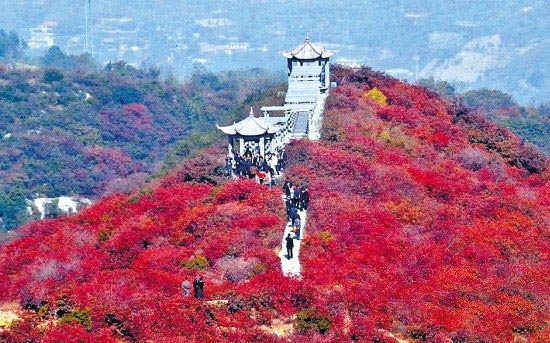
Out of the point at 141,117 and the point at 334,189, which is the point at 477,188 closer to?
the point at 334,189

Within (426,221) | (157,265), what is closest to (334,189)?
(426,221)

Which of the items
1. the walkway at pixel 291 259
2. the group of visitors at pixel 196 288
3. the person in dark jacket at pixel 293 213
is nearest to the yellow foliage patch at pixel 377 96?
the walkway at pixel 291 259

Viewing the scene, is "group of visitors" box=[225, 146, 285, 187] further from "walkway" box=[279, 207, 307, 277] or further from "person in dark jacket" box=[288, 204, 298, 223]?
"person in dark jacket" box=[288, 204, 298, 223]

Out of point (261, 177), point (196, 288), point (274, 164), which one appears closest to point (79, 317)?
point (196, 288)

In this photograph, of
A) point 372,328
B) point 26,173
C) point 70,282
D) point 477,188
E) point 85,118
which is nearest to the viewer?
point 372,328

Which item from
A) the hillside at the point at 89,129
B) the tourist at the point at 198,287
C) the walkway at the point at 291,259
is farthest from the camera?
the hillside at the point at 89,129

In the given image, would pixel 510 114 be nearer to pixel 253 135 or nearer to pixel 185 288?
pixel 253 135

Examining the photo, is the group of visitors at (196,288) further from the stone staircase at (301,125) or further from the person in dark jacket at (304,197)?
the stone staircase at (301,125)
